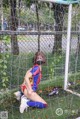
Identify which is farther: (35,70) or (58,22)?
(58,22)

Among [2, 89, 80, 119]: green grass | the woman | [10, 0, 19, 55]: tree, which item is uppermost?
[10, 0, 19, 55]: tree

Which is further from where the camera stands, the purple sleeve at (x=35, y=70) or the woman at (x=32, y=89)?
the purple sleeve at (x=35, y=70)

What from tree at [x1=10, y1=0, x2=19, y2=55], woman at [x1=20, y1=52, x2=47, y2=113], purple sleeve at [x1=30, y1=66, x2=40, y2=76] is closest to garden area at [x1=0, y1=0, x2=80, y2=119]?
tree at [x1=10, y1=0, x2=19, y2=55]

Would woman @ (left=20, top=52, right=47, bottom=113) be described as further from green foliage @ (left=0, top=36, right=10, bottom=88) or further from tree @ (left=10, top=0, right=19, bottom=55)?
tree @ (left=10, top=0, right=19, bottom=55)

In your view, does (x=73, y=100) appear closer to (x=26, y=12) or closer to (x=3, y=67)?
(x=3, y=67)

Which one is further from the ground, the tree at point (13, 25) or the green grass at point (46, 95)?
the tree at point (13, 25)

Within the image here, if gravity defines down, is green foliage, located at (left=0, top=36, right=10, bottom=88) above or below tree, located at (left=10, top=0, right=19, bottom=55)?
below

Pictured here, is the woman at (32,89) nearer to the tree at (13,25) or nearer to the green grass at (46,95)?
the green grass at (46,95)

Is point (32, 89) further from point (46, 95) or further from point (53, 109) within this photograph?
point (46, 95)

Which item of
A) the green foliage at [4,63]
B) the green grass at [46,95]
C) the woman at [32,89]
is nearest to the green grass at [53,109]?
the green grass at [46,95]

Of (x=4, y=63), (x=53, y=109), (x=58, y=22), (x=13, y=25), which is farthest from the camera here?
(x=58, y=22)

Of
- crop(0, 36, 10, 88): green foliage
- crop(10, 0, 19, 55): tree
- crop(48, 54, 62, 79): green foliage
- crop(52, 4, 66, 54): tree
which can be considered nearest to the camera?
crop(0, 36, 10, 88): green foliage

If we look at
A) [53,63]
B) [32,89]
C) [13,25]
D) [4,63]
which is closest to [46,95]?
[32,89]

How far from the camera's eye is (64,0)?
620 cm
